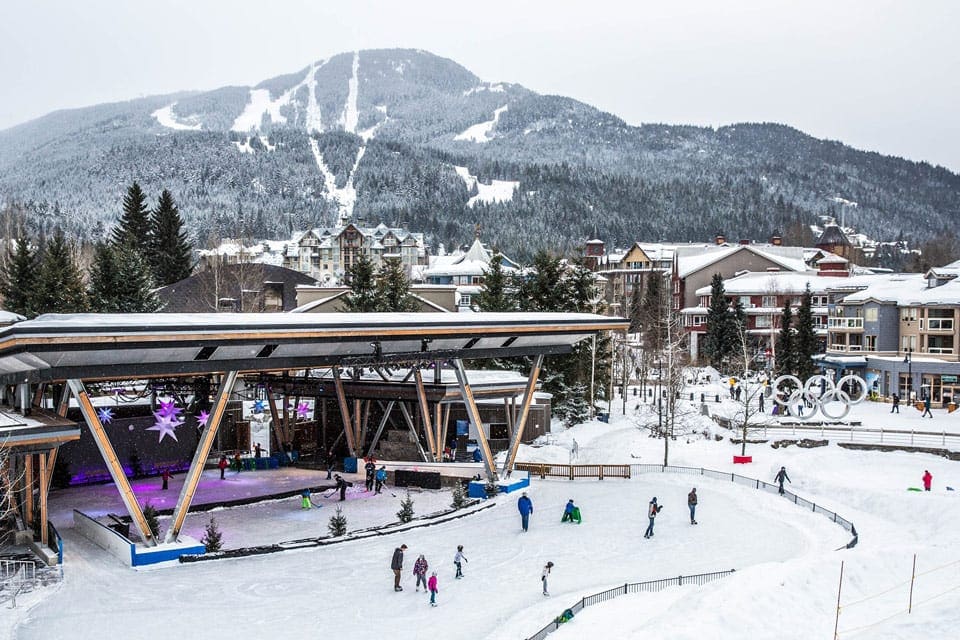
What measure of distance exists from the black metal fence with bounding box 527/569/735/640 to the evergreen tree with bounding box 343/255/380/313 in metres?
37.4

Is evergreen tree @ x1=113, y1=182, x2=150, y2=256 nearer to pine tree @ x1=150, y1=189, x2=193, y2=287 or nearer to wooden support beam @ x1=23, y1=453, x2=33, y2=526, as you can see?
pine tree @ x1=150, y1=189, x2=193, y2=287

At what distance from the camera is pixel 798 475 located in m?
33.8

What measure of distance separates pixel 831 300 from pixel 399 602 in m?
57.9

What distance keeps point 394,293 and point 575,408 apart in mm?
14755

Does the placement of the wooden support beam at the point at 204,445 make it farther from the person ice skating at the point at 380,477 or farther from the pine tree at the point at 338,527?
the person ice skating at the point at 380,477

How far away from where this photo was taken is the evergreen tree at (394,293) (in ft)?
183

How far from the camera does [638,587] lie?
19.2 m

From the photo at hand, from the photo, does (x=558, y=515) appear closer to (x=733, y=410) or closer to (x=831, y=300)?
(x=733, y=410)

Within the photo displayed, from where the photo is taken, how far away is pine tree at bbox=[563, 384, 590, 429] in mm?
49375

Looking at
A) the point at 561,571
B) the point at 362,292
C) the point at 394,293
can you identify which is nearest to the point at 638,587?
the point at 561,571

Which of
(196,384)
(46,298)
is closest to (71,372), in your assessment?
(196,384)

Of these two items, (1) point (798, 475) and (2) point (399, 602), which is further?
(1) point (798, 475)

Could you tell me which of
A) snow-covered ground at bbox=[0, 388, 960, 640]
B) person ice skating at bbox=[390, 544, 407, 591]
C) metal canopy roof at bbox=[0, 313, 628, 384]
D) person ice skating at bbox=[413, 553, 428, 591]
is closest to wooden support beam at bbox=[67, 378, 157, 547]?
metal canopy roof at bbox=[0, 313, 628, 384]

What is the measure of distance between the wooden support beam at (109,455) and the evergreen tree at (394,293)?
3449cm
